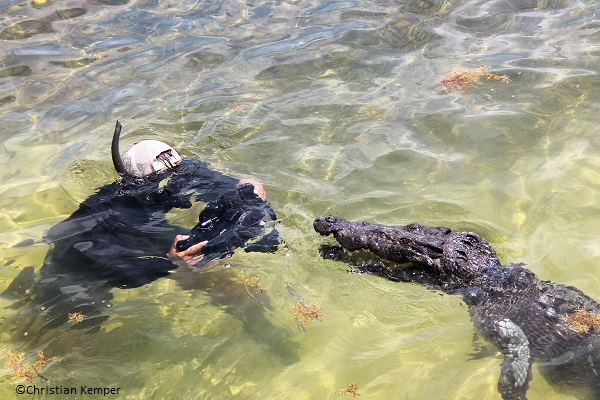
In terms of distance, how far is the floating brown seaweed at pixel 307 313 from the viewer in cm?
439

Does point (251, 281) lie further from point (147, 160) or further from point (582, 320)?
point (582, 320)

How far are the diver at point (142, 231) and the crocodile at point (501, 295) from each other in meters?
0.98

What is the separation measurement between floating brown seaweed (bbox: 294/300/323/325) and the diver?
78 centimetres

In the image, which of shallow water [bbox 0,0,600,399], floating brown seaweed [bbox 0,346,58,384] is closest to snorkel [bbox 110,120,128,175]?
shallow water [bbox 0,0,600,399]

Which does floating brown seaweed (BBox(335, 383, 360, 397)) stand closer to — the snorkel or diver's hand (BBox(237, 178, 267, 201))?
diver's hand (BBox(237, 178, 267, 201))

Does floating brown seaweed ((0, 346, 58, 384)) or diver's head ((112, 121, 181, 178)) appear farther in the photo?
diver's head ((112, 121, 181, 178))

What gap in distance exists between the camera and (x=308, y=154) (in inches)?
264

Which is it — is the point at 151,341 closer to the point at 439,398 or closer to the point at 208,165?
the point at 439,398

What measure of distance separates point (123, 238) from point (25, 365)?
1502 mm

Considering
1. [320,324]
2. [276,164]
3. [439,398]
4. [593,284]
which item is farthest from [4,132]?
[593,284]

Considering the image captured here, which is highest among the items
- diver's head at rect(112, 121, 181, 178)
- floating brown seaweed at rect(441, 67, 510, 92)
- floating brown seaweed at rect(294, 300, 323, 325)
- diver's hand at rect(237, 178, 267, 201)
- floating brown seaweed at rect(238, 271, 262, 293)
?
diver's head at rect(112, 121, 181, 178)

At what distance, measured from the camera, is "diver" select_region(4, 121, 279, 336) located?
15.9ft

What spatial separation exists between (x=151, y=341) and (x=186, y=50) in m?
6.69

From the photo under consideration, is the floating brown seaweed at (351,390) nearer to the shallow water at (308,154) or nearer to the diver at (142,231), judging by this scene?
the shallow water at (308,154)
